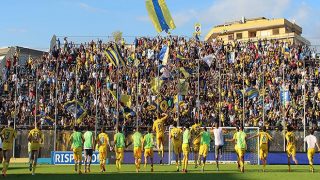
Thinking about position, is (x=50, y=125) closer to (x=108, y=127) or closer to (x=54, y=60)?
(x=108, y=127)

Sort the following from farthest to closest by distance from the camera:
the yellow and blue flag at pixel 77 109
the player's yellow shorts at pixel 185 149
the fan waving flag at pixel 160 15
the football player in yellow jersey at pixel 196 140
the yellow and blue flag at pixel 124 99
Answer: the fan waving flag at pixel 160 15, the yellow and blue flag at pixel 124 99, the yellow and blue flag at pixel 77 109, the football player in yellow jersey at pixel 196 140, the player's yellow shorts at pixel 185 149

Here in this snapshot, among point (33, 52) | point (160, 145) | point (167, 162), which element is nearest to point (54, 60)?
point (33, 52)

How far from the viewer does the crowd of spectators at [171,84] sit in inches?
1758

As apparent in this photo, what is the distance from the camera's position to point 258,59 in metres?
52.2

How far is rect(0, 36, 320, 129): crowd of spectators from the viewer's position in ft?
147

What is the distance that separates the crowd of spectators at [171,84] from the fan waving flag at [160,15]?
9.71 feet

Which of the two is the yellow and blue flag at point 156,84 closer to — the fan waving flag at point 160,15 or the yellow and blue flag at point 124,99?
the yellow and blue flag at point 124,99

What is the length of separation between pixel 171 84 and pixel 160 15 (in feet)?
18.8

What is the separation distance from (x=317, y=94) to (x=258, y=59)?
24.9 ft

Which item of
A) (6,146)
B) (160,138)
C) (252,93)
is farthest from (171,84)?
(6,146)

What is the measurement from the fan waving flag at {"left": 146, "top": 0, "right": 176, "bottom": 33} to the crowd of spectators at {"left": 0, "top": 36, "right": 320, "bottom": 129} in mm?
2959

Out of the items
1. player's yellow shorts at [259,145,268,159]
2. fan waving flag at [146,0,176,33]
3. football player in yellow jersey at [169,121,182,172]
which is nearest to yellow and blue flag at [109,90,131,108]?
fan waving flag at [146,0,176,33]

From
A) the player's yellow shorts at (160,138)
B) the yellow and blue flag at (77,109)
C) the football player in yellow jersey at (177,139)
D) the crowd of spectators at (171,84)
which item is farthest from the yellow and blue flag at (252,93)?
the football player in yellow jersey at (177,139)

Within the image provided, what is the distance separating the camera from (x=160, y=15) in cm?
4772
